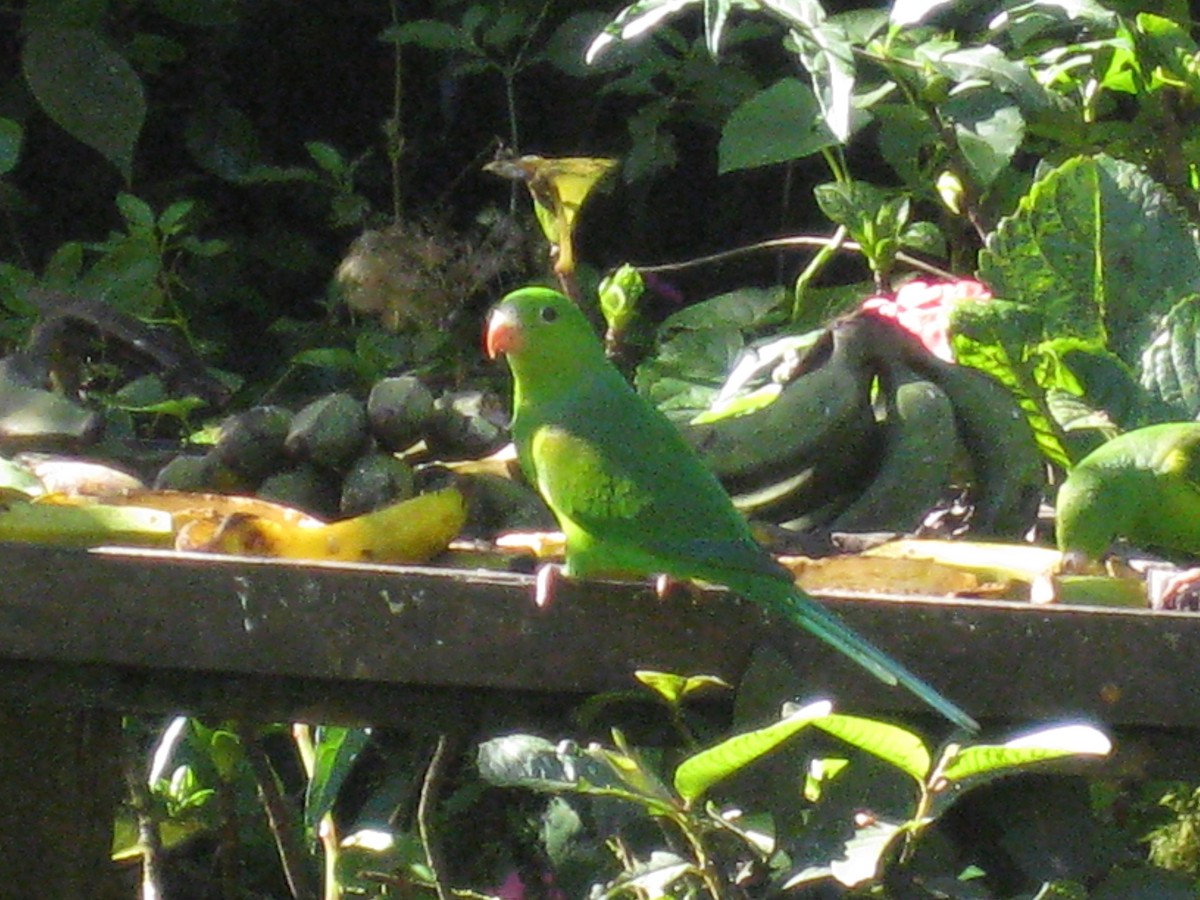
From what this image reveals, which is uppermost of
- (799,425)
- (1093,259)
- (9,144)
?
(1093,259)

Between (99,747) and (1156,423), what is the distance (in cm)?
77

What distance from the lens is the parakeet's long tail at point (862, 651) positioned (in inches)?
39.4

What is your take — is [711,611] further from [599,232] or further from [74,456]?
[599,232]

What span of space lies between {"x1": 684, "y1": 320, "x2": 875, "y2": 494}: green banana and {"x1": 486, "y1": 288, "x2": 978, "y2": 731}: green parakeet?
2.4 inches

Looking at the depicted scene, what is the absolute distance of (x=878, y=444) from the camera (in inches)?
55.2

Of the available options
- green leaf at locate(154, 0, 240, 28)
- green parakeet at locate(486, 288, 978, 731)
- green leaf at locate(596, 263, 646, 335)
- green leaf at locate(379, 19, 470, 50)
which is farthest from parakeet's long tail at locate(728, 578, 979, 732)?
green leaf at locate(154, 0, 240, 28)

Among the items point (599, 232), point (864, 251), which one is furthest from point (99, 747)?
point (599, 232)

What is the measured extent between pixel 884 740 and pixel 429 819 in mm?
370

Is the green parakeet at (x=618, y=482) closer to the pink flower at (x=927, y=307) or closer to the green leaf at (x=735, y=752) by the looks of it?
the green leaf at (x=735, y=752)

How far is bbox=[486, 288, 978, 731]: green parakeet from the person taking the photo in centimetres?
106

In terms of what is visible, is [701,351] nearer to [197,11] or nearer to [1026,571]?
[1026,571]

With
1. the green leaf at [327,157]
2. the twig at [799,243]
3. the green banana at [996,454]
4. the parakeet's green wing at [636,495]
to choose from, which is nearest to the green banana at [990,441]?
the green banana at [996,454]

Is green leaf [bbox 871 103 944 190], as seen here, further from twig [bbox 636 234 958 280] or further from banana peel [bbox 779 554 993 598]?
banana peel [bbox 779 554 993 598]

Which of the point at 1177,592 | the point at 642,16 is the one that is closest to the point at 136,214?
the point at 642,16
